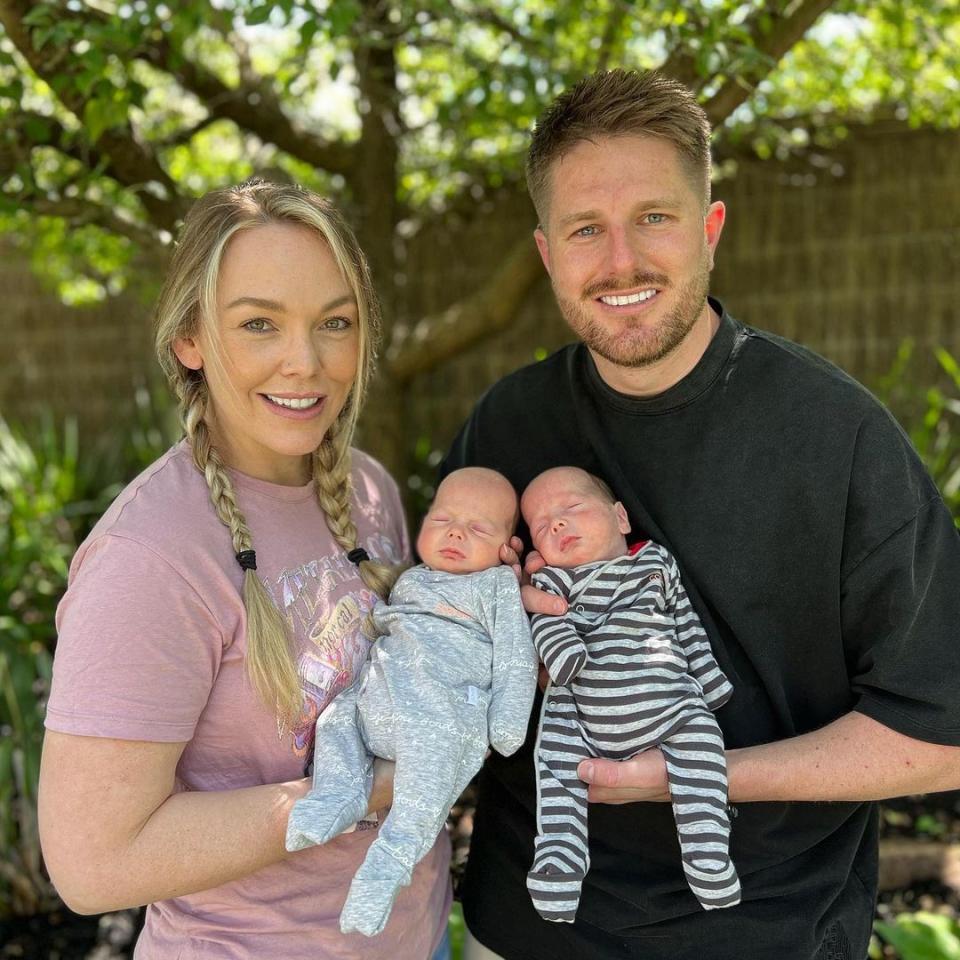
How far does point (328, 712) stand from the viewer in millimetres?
2014

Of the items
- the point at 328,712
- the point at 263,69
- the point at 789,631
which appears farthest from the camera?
the point at 263,69

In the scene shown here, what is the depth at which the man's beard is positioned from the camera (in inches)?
91.0

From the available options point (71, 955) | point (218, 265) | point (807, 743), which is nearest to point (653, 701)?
point (807, 743)

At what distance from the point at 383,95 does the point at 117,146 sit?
4.35 feet

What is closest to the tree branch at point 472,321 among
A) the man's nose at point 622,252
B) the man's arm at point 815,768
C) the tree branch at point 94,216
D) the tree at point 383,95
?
the tree at point 383,95

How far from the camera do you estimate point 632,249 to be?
234 centimetres

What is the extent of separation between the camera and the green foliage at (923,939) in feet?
9.81

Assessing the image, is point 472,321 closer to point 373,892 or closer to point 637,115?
point 637,115

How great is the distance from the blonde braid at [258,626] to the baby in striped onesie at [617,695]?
54 centimetres

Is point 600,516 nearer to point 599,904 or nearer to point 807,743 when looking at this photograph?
point 807,743

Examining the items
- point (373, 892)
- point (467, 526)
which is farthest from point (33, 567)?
point (373, 892)

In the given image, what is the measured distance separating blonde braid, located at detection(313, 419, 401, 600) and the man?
0.36 m

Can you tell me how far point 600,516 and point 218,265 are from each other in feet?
3.24

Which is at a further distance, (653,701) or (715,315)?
(715,315)
